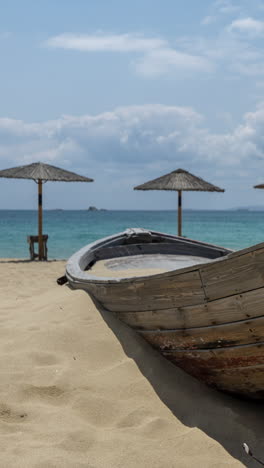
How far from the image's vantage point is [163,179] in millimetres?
12984

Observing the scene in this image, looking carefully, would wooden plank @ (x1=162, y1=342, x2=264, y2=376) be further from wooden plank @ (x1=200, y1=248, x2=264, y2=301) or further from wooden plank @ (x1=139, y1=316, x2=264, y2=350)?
wooden plank @ (x1=200, y1=248, x2=264, y2=301)

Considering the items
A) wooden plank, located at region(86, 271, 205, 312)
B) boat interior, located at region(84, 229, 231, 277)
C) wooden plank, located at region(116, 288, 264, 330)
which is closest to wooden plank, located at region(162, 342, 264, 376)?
wooden plank, located at region(116, 288, 264, 330)

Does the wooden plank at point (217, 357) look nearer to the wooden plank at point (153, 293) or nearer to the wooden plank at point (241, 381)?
the wooden plank at point (241, 381)

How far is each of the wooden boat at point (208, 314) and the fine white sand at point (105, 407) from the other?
112 millimetres

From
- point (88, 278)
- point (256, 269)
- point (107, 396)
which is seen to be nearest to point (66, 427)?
point (107, 396)

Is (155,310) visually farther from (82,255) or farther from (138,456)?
(82,255)

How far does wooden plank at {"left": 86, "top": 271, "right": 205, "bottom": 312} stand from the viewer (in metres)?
2.36

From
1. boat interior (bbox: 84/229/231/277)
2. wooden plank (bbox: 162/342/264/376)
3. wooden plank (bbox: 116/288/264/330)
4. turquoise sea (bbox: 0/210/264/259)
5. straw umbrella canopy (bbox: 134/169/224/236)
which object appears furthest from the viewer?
turquoise sea (bbox: 0/210/264/259)

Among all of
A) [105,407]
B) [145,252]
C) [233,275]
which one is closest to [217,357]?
[233,275]

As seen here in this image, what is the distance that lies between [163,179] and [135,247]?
21.6ft

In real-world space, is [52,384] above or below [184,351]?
below

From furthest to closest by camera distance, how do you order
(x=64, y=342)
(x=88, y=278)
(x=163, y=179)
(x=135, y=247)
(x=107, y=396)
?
1. (x=163, y=179)
2. (x=135, y=247)
3. (x=88, y=278)
4. (x=64, y=342)
5. (x=107, y=396)

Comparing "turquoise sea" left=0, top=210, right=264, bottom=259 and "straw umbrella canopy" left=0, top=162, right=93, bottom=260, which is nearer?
"straw umbrella canopy" left=0, top=162, right=93, bottom=260

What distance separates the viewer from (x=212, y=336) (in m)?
2.28
